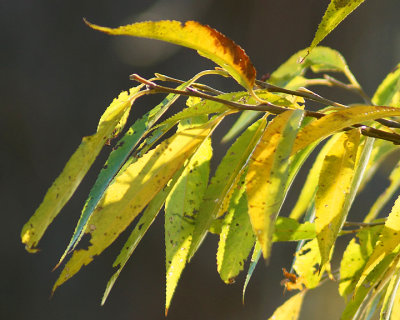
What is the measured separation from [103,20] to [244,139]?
1.79 meters

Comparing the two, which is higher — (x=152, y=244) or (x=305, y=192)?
(x=305, y=192)

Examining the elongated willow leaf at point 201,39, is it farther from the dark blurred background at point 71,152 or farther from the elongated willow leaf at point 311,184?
the dark blurred background at point 71,152

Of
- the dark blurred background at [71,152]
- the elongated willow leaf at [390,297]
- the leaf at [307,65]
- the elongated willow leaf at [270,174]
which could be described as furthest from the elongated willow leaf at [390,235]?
the dark blurred background at [71,152]

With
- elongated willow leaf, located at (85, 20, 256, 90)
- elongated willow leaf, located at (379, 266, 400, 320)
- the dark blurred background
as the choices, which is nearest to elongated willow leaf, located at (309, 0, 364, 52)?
elongated willow leaf, located at (85, 20, 256, 90)

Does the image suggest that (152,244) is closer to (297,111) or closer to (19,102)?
(19,102)

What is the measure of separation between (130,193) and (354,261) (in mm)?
278

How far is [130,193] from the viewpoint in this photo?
1.15 ft

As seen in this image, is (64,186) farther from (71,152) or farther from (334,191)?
(71,152)

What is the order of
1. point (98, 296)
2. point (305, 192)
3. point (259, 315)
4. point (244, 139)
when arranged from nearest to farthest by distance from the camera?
1. point (244, 139)
2. point (305, 192)
3. point (98, 296)
4. point (259, 315)

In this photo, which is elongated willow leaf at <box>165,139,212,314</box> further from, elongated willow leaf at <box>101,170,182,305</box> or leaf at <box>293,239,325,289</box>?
leaf at <box>293,239,325,289</box>

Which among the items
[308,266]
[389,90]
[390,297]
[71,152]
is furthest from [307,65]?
[71,152]

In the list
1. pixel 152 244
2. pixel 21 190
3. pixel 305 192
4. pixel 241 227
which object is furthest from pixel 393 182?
pixel 21 190

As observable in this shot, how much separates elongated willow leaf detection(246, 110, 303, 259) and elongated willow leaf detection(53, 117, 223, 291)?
2.1 inches

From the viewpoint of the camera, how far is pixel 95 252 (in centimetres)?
34
